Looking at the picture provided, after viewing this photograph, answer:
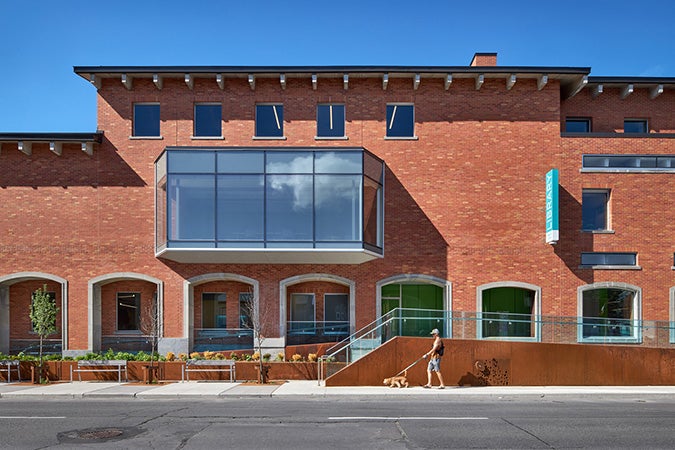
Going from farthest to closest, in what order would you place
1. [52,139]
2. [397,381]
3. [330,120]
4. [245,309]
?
[330,120], [245,309], [52,139], [397,381]

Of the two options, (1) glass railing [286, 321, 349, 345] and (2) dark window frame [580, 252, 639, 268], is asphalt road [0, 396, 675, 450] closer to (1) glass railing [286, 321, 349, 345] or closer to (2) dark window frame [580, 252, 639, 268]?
(1) glass railing [286, 321, 349, 345]

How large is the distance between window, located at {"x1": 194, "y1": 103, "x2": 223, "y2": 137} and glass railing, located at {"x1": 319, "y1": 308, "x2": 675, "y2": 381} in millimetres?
10412

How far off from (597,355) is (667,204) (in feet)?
27.6

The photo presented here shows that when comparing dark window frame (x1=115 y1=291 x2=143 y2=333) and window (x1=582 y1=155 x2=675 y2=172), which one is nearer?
window (x1=582 y1=155 x2=675 y2=172)

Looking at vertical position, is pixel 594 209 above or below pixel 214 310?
above

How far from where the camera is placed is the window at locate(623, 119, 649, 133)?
26312 millimetres

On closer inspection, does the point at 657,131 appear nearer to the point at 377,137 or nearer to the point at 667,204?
the point at 667,204

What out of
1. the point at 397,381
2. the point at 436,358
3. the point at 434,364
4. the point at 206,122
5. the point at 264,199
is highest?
the point at 206,122

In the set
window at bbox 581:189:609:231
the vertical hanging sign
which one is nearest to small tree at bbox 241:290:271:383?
the vertical hanging sign

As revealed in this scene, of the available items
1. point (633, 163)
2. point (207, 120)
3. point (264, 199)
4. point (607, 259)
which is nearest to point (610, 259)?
point (607, 259)

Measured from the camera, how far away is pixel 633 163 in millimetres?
24328

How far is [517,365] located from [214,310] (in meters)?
12.3

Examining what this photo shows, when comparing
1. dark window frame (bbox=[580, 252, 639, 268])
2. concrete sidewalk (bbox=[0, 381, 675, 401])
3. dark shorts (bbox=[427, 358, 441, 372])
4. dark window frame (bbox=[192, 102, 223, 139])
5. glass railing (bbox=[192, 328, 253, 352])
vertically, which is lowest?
concrete sidewalk (bbox=[0, 381, 675, 401])

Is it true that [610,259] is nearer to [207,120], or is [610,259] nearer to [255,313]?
[255,313]
